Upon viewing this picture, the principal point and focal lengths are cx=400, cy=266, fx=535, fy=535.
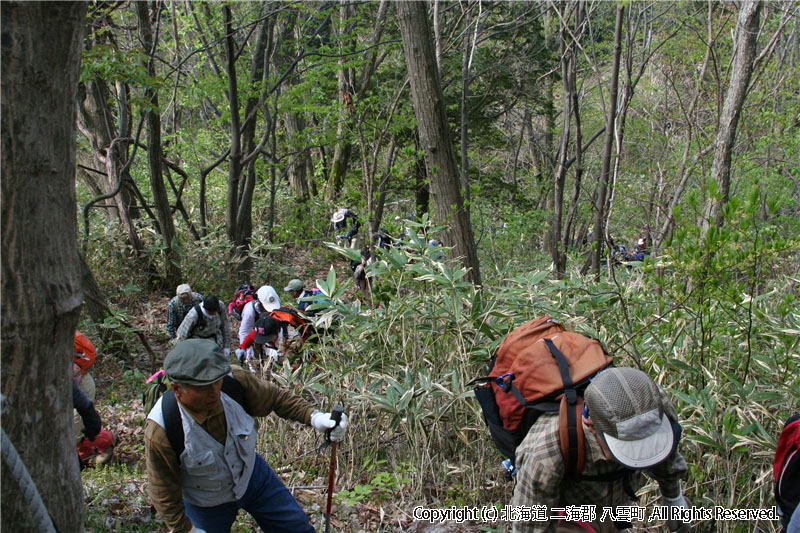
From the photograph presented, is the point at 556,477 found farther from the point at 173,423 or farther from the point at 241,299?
the point at 241,299

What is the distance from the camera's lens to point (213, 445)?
2678 millimetres

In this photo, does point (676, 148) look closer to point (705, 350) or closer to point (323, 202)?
point (323, 202)

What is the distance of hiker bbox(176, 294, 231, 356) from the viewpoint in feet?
22.0

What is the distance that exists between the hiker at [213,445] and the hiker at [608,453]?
1.19 metres

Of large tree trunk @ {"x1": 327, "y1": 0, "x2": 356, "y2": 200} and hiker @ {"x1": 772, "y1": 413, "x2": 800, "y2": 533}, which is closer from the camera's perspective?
hiker @ {"x1": 772, "y1": 413, "x2": 800, "y2": 533}

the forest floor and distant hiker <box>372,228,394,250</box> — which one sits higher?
distant hiker <box>372,228,394,250</box>

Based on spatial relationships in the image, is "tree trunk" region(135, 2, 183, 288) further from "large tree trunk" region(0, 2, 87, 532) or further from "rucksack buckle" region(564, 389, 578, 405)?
"rucksack buckle" region(564, 389, 578, 405)

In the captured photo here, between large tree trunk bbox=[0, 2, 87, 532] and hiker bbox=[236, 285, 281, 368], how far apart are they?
507cm

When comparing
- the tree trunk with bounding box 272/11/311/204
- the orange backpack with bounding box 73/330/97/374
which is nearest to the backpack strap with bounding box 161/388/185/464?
the orange backpack with bounding box 73/330/97/374

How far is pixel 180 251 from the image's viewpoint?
1091cm

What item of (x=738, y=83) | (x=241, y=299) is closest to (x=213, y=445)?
(x=241, y=299)

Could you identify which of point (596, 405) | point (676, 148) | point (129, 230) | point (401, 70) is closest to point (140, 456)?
point (596, 405)

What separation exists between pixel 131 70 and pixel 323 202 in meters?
8.45

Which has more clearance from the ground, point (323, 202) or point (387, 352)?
point (323, 202)
